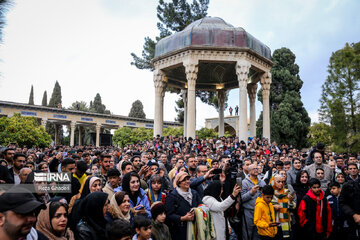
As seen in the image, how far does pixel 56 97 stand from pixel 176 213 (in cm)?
5430

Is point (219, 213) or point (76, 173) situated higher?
point (76, 173)

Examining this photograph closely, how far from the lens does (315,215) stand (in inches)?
201

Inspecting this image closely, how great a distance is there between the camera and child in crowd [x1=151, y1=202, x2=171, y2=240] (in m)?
3.53

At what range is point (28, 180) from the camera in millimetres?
4918

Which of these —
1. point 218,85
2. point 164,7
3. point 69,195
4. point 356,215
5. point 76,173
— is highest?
point 164,7

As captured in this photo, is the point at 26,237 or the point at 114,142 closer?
the point at 26,237

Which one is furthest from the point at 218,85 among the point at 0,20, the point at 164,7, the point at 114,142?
the point at 0,20

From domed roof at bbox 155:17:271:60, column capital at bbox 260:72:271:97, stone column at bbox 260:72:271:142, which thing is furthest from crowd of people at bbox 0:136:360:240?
column capital at bbox 260:72:271:97

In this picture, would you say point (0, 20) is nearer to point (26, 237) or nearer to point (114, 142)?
point (26, 237)

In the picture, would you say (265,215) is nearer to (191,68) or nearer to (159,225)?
(159,225)

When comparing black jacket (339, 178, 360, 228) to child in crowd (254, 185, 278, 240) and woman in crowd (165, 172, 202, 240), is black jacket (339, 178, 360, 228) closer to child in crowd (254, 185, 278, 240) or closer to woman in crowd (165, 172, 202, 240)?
child in crowd (254, 185, 278, 240)

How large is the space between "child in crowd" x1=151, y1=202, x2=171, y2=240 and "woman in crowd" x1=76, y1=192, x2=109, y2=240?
690 millimetres

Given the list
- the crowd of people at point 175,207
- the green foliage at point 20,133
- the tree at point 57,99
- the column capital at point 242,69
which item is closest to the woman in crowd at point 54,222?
the crowd of people at point 175,207

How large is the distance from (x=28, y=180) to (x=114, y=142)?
3117 centimetres
